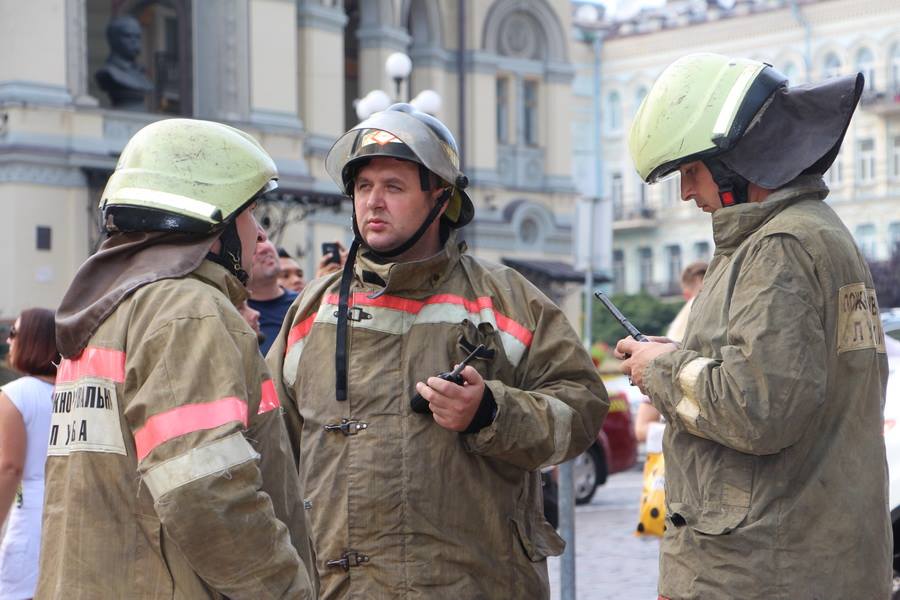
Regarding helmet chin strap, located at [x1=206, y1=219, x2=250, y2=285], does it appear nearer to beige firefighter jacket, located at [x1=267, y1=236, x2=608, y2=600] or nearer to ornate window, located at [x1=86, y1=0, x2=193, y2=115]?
beige firefighter jacket, located at [x1=267, y1=236, x2=608, y2=600]

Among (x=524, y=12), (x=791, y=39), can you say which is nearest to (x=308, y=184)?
(x=524, y=12)

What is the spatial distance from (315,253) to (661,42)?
38.2 m

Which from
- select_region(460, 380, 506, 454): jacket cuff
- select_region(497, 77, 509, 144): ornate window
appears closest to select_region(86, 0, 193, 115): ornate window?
select_region(497, 77, 509, 144): ornate window

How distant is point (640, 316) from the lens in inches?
1983

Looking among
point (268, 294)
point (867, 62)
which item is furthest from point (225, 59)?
point (867, 62)

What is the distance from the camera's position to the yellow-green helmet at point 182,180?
3326 mm

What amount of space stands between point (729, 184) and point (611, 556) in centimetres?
782

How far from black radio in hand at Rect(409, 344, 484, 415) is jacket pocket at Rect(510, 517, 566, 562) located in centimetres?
41

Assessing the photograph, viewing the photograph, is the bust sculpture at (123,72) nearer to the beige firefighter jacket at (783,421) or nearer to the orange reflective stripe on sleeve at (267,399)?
the orange reflective stripe on sleeve at (267,399)

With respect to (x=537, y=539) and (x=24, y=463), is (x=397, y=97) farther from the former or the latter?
(x=537, y=539)

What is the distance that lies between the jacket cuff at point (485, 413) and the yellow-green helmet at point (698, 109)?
0.71 m

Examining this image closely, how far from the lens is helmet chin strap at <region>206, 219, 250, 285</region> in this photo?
3.43m

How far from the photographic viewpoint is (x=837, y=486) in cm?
342

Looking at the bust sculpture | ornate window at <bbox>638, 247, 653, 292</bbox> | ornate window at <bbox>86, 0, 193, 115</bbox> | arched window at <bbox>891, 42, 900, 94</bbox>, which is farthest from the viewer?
ornate window at <bbox>638, 247, 653, 292</bbox>
